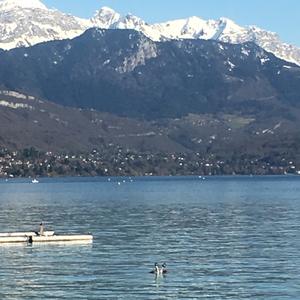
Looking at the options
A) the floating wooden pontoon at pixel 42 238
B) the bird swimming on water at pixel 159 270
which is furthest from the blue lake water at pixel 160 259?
the floating wooden pontoon at pixel 42 238

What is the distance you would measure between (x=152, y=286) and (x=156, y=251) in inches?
945

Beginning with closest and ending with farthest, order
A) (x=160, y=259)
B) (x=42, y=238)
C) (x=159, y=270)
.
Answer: (x=159, y=270)
(x=160, y=259)
(x=42, y=238)

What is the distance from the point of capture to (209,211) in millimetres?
179750

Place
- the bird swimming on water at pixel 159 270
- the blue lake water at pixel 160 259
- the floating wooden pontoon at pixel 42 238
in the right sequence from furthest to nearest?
the floating wooden pontoon at pixel 42 238 < the bird swimming on water at pixel 159 270 < the blue lake water at pixel 160 259

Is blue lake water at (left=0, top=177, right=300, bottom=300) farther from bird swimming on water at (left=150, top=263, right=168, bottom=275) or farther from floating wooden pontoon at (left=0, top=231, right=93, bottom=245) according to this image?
floating wooden pontoon at (left=0, top=231, right=93, bottom=245)

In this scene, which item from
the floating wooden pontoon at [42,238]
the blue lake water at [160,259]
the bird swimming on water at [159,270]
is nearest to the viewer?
the blue lake water at [160,259]

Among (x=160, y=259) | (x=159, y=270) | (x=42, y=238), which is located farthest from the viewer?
(x=42, y=238)

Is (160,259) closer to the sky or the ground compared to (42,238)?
closer to the ground

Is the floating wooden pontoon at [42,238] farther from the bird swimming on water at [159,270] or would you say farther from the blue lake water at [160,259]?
the bird swimming on water at [159,270]

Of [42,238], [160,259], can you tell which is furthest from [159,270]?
[42,238]

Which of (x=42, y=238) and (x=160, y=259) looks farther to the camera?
(x=42, y=238)

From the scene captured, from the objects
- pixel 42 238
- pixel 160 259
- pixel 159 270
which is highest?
pixel 42 238

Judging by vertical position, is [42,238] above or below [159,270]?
above

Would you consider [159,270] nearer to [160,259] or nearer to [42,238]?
[160,259]
